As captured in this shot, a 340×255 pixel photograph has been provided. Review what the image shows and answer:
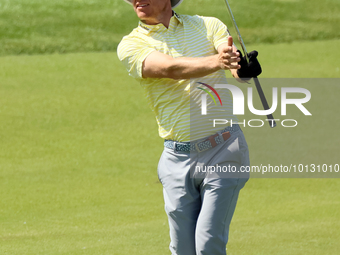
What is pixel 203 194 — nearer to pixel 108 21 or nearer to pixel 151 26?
pixel 151 26

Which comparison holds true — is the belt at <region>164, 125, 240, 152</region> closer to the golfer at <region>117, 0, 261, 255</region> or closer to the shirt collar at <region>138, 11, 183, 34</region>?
the golfer at <region>117, 0, 261, 255</region>

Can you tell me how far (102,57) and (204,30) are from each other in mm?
9020

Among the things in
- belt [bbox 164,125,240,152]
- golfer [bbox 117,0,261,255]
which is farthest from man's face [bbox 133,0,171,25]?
belt [bbox 164,125,240,152]

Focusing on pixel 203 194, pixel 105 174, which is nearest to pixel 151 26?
pixel 203 194

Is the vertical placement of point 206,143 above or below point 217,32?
below

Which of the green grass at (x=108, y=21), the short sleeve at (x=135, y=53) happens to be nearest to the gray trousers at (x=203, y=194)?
the short sleeve at (x=135, y=53)

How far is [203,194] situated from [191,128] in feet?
1.16

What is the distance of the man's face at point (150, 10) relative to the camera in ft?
11.6

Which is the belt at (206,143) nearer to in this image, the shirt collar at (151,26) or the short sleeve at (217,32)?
the short sleeve at (217,32)

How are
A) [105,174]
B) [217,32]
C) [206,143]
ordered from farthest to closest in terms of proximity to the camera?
1. [105,174]
2. [217,32]
3. [206,143]

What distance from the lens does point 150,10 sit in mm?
3549

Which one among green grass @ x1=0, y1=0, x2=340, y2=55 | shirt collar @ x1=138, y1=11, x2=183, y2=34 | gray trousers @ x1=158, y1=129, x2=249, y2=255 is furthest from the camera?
green grass @ x1=0, y1=0, x2=340, y2=55

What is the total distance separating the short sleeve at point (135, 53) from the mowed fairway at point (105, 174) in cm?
191

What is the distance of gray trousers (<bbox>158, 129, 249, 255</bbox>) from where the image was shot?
11.0 ft
